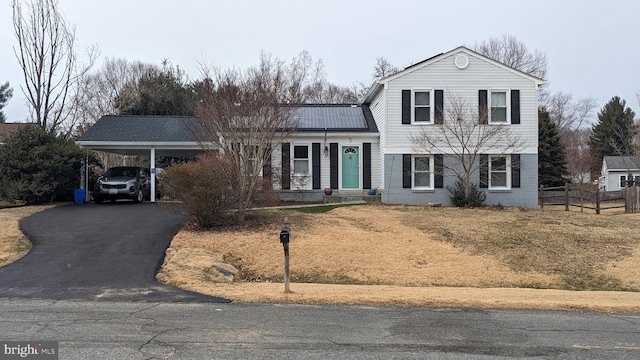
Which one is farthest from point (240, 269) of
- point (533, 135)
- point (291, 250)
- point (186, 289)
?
point (533, 135)

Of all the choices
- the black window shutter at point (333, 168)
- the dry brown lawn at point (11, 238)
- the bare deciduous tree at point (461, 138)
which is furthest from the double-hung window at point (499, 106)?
the dry brown lawn at point (11, 238)

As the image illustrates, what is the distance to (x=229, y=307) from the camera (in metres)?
8.17

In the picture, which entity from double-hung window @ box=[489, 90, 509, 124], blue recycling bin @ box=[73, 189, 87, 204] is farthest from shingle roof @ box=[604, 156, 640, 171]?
blue recycling bin @ box=[73, 189, 87, 204]

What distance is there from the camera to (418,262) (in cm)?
1323

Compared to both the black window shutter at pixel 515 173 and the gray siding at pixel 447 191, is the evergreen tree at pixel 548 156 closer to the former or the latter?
the gray siding at pixel 447 191

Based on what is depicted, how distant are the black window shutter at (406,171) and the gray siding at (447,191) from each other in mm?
139

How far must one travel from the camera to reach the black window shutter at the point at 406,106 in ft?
73.3

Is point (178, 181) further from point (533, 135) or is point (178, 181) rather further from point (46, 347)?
point (533, 135)

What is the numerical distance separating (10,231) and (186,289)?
313 inches

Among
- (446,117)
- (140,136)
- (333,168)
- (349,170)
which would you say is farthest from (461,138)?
(140,136)

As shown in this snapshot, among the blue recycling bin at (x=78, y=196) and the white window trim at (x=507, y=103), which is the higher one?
the white window trim at (x=507, y=103)

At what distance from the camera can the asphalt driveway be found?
30.4 feet

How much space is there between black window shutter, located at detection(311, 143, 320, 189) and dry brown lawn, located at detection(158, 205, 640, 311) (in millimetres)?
5574

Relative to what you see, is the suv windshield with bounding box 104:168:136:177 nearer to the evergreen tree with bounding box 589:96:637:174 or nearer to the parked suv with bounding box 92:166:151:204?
the parked suv with bounding box 92:166:151:204
